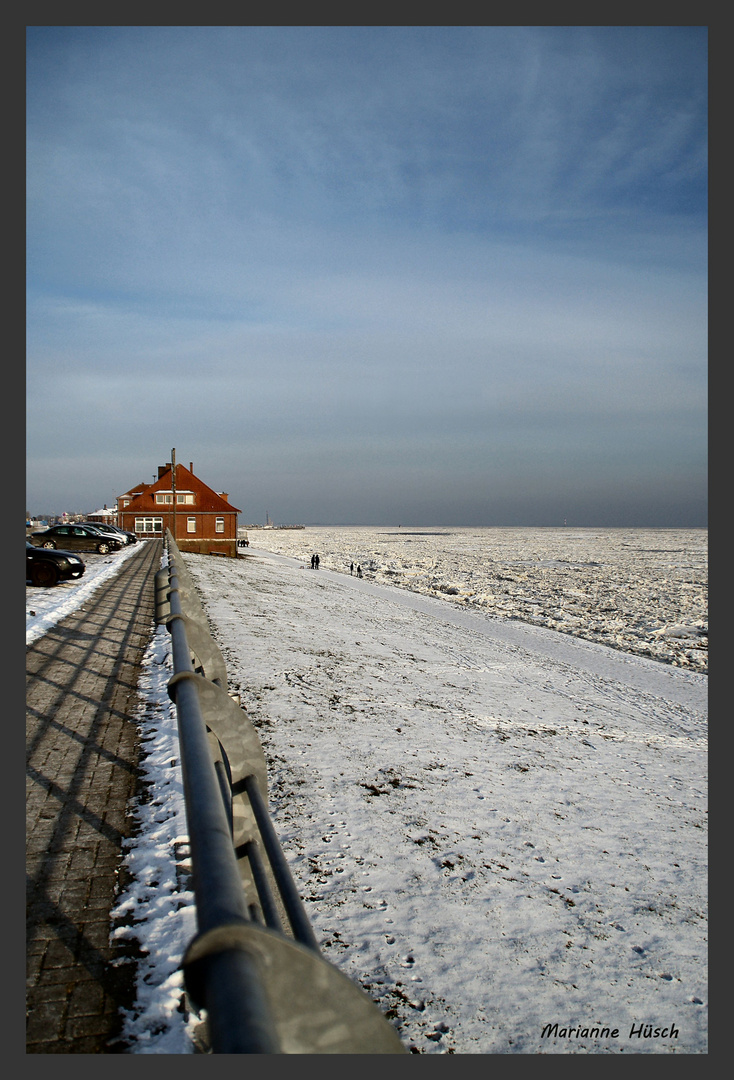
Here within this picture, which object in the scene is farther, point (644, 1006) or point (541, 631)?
point (541, 631)

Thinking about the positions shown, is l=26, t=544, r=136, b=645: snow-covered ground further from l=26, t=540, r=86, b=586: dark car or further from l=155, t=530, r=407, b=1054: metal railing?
l=155, t=530, r=407, b=1054: metal railing

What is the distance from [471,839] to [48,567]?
51.1 ft

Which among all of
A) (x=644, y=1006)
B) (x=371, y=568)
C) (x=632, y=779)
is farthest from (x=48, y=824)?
(x=371, y=568)

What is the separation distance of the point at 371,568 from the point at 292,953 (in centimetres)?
4369

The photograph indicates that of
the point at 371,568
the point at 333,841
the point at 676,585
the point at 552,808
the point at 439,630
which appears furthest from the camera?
the point at 371,568

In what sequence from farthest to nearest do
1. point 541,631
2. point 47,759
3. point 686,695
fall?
point 541,631, point 686,695, point 47,759

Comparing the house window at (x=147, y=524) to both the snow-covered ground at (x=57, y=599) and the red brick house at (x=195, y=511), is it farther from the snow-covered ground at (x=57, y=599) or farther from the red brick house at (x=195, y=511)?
the snow-covered ground at (x=57, y=599)

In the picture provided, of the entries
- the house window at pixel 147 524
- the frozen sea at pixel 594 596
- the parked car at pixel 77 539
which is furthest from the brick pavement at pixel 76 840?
the house window at pixel 147 524

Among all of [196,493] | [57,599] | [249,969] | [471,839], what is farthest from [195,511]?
[249,969]

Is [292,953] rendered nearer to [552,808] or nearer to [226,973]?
[226,973]

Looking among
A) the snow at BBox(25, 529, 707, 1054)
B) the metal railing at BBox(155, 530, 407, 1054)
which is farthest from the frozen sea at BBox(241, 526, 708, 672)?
the metal railing at BBox(155, 530, 407, 1054)

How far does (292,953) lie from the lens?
1086mm

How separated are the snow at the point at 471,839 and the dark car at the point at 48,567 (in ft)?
22.6

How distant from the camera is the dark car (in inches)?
675
